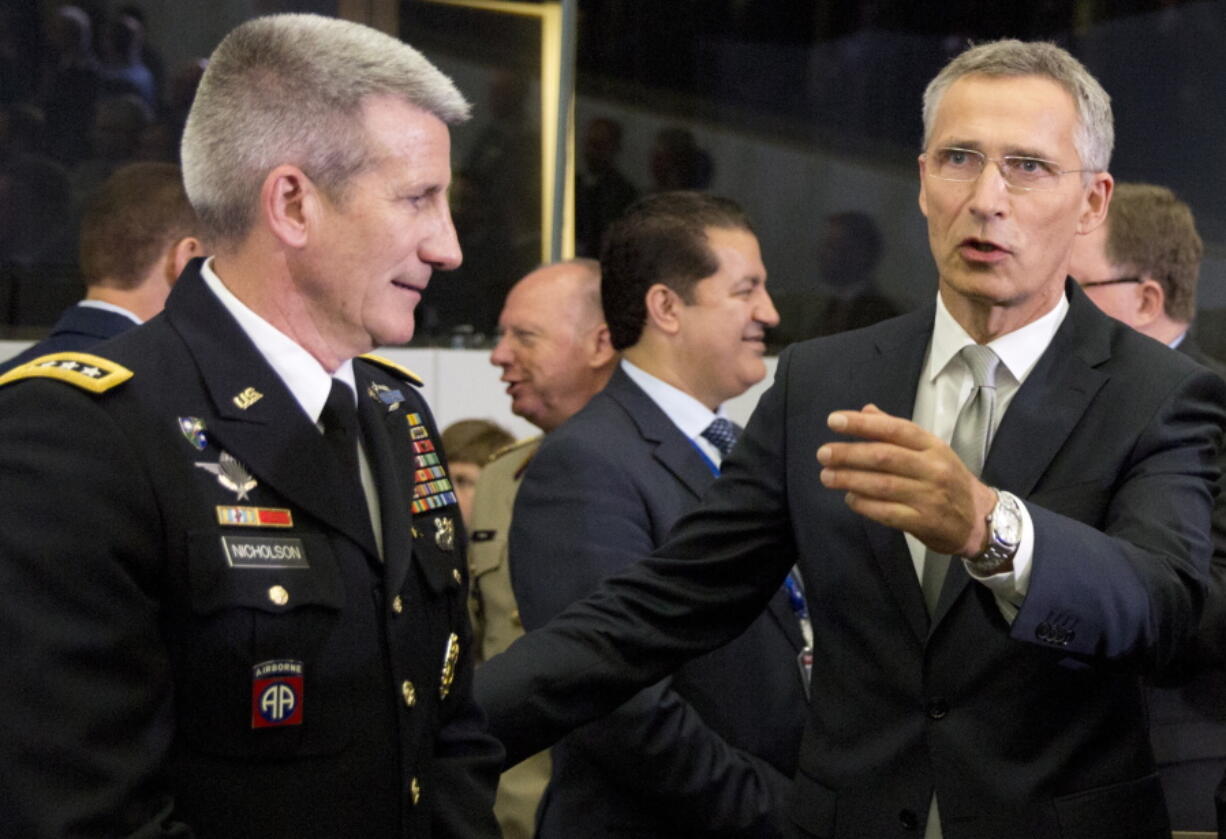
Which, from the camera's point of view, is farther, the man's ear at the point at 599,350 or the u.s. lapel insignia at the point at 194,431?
Result: the man's ear at the point at 599,350

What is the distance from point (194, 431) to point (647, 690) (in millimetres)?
1184

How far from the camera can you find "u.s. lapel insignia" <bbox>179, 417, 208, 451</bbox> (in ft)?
4.66

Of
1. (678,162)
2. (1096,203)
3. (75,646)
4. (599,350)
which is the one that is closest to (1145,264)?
(599,350)

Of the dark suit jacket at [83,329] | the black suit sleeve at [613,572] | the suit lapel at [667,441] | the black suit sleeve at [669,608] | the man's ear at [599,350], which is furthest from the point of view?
the man's ear at [599,350]

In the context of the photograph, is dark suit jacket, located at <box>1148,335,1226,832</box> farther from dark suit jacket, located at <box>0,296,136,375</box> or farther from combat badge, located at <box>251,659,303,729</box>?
dark suit jacket, located at <box>0,296,136,375</box>

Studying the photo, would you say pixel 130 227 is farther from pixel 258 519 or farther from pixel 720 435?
pixel 258 519

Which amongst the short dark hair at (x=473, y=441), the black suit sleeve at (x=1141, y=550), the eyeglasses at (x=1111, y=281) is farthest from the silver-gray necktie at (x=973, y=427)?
the short dark hair at (x=473, y=441)

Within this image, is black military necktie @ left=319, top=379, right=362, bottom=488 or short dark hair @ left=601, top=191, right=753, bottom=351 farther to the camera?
short dark hair @ left=601, top=191, right=753, bottom=351

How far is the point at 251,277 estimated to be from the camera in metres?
1.52

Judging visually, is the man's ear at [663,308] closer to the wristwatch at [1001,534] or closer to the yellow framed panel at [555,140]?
the wristwatch at [1001,534]

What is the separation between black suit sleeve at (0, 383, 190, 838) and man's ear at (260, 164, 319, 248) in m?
0.29

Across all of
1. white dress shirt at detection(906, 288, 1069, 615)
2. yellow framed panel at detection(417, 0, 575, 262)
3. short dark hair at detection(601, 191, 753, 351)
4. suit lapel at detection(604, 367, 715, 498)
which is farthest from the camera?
yellow framed panel at detection(417, 0, 575, 262)

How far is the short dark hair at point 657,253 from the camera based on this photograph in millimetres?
2939

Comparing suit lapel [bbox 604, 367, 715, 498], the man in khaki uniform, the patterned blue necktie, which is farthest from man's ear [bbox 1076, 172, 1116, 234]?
the man in khaki uniform
